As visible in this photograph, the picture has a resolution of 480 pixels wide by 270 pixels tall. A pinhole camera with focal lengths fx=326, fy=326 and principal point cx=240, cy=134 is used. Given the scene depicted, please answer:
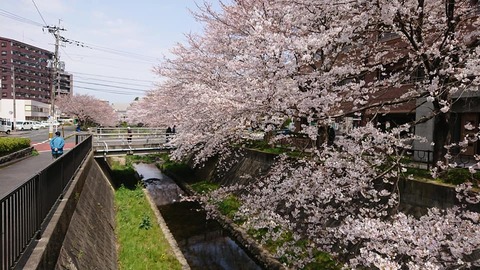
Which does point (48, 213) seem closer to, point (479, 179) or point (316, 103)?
point (316, 103)

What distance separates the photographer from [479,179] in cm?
857

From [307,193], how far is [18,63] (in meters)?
Result: 102

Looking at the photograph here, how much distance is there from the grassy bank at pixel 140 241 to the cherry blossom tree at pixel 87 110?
61.8m

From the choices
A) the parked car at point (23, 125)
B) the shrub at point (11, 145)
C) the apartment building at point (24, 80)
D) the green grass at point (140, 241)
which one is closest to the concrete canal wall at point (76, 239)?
the green grass at point (140, 241)

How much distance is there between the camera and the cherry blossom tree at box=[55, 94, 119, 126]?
71.2 metres

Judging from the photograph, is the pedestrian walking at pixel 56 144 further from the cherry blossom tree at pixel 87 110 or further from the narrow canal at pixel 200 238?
the cherry blossom tree at pixel 87 110

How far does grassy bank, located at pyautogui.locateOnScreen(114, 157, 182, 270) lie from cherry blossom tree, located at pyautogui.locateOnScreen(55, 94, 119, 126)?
2433 inches

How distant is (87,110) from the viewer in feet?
233

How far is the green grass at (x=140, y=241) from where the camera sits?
9.45 m

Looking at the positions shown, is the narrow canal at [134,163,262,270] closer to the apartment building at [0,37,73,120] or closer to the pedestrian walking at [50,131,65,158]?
the pedestrian walking at [50,131,65,158]

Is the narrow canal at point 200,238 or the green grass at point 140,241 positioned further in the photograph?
the narrow canal at point 200,238

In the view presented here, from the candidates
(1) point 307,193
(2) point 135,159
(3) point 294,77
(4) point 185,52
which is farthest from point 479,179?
(2) point 135,159

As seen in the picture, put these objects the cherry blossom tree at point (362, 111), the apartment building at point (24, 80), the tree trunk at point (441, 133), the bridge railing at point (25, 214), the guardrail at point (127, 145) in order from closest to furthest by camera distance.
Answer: the bridge railing at point (25, 214) < the cherry blossom tree at point (362, 111) < the tree trunk at point (441, 133) < the guardrail at point (127, 145) < the apartment building at point (24, 80)

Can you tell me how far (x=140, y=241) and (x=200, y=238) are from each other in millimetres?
4032
